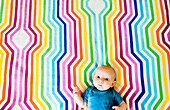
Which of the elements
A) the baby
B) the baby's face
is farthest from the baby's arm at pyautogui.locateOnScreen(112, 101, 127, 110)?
the baby's face

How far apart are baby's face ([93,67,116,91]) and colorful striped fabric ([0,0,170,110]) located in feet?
0.26

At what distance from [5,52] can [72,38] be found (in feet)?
1.12

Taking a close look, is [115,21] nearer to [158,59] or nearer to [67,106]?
[158,59]

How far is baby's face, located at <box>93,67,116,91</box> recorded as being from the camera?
0.98 m

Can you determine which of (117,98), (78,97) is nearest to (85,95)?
(78,97)

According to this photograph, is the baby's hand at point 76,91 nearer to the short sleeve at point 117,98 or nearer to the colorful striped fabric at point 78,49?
the colorful striped fabric at point 78,49

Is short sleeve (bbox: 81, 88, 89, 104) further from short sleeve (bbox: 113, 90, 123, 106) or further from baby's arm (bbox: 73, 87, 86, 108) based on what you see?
short sleeve (bbox: 113, 90, 123, 106)

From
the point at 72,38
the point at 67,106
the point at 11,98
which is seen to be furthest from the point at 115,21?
the point at 11,98

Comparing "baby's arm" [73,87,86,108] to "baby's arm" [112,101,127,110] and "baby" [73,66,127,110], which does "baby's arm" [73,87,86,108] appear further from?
"baby's arm" [112,101,127,110]

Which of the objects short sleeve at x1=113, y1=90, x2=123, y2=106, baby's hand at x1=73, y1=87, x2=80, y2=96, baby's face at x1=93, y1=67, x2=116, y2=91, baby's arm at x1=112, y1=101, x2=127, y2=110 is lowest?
baby's arm at x1=112, y1=101, x2=127, y2=110

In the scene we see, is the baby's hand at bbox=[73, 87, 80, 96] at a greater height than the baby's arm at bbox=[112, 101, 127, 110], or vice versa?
the baby's hand at bbox=[73, 87, 80, 96]

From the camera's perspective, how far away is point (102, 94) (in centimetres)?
101

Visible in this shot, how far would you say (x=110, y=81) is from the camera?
992mm

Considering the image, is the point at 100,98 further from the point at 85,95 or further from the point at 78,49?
the point at 78,49
